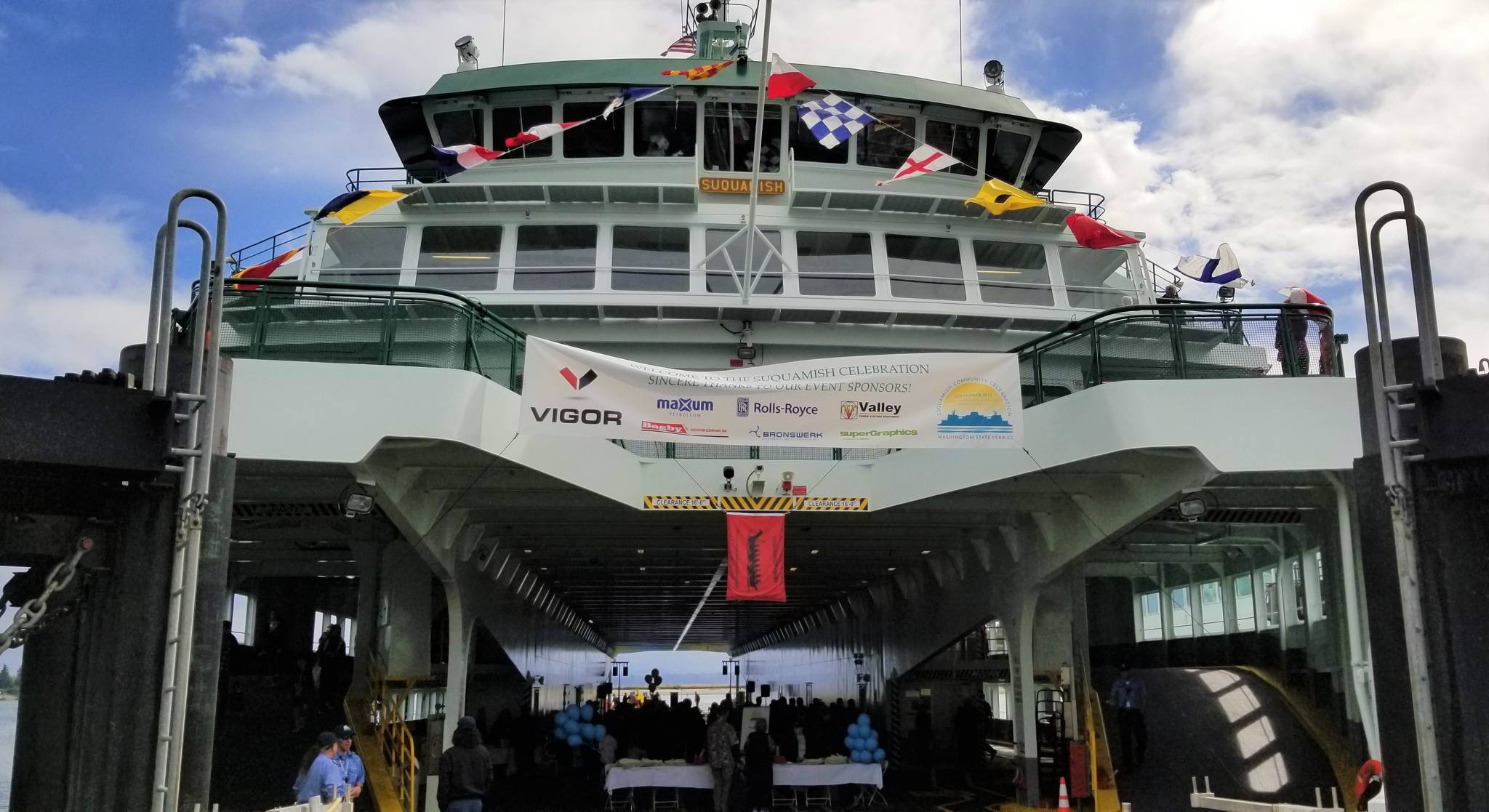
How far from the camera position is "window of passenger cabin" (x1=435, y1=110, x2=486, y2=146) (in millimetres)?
21141

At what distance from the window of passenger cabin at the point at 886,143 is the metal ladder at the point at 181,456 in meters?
15.1

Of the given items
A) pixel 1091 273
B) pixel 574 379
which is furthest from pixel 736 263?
pixel 574 379

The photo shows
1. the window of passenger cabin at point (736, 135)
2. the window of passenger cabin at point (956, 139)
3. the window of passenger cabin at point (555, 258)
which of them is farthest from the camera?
the window of passenger cabin at point (956, 139)

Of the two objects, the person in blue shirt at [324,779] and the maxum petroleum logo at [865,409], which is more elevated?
the maxum petroleum logo at [865,409]

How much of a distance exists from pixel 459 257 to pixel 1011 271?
8.91 metres

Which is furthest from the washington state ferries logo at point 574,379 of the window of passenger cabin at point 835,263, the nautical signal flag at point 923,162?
the nautical signal flag at point 923,162

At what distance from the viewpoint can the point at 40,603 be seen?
21.9ft

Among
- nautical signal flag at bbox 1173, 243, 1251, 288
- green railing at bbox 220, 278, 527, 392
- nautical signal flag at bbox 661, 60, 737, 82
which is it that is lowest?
green railing at bbox 220, 278, 527, 392

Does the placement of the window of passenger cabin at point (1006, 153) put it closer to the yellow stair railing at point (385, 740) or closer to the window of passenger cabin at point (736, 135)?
the window of passenger cabin at point (736, 135)

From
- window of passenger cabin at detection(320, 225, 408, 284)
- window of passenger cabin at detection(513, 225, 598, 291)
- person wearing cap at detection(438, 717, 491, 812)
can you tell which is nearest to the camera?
person wearing cap at detection(438, 717, 491, 812)

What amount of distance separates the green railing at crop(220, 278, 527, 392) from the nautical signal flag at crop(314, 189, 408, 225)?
3946 millimetres

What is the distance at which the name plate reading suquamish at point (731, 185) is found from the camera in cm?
1912

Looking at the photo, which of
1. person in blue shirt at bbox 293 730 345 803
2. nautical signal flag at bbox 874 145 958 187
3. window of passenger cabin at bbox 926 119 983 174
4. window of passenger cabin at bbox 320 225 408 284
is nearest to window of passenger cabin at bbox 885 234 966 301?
nautical signal flag at bbox 874 145 958 187

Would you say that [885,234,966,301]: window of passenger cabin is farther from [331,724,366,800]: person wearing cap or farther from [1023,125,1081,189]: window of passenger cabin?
[331,724,366,800]: person wearing cap
